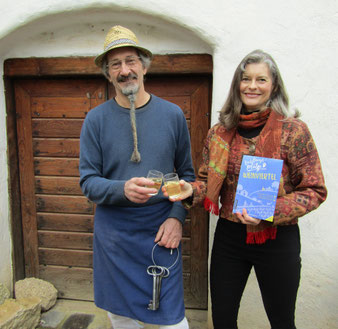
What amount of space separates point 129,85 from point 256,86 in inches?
27.9

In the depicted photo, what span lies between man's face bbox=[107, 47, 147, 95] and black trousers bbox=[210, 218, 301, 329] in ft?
3.12

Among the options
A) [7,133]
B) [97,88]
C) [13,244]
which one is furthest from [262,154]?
[13,244]

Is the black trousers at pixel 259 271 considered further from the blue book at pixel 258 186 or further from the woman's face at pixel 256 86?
the woman's face at pixel 256 86

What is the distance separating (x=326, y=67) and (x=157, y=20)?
4.27 feet

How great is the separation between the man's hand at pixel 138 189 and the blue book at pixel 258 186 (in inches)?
17.3

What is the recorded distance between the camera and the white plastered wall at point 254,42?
2.16 metres

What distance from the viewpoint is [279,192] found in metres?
1.53

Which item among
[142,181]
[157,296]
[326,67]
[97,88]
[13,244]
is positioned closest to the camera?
[142,181]

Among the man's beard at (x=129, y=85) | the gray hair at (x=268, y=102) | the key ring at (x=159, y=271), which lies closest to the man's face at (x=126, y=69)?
the man's beard at (x=129, y=85)

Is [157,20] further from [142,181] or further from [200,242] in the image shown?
[200,242]

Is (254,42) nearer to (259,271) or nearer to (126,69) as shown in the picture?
(126,69)

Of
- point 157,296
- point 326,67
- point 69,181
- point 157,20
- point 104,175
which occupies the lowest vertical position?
point 157,296

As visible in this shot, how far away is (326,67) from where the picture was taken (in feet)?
7.11

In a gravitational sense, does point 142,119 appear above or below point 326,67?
below
